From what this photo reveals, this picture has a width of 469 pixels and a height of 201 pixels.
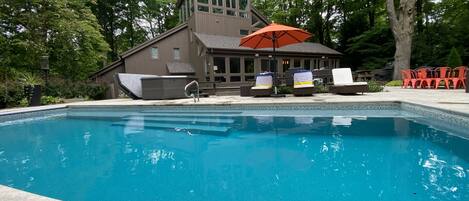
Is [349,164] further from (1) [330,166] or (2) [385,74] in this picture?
(2) [385,74]

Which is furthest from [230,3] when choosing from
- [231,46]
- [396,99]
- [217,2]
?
[396,99]

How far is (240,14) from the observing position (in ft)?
62.4

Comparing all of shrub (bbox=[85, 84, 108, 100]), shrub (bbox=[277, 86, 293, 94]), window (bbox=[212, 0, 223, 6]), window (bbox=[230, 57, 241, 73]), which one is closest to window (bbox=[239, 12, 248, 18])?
window (bbox=[212, 0, 223, 6])

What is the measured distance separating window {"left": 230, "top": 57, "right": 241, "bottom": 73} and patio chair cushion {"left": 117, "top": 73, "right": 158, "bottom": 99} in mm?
6198

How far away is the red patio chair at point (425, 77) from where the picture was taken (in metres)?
10.5

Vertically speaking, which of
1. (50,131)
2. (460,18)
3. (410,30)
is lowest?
(50,131)

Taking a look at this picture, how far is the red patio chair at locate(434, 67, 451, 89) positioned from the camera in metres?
9.61

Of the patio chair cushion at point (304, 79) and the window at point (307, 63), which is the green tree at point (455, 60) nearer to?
the window at point (307, 63)

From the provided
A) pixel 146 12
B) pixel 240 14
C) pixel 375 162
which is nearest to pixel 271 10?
pixel 240 14

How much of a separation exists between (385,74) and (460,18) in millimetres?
5920

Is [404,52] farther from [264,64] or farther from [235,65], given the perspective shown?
[235,65]

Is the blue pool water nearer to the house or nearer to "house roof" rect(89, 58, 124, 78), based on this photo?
the house

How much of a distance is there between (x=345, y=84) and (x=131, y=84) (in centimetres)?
920

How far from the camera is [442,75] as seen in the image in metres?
9.70
